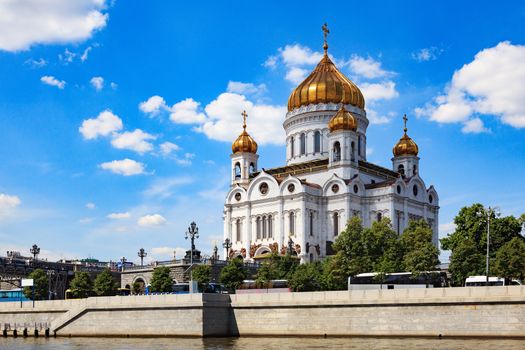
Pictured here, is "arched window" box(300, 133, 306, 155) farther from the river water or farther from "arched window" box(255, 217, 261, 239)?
the river water

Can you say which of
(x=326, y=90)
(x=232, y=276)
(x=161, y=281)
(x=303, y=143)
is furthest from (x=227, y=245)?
(x=326, y=90)

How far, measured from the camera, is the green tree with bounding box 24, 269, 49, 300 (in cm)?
7694

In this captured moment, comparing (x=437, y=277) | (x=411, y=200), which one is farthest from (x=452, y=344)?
(x=411, y=200)

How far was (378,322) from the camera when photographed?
46125 mm

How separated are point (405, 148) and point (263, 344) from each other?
55126 millimetres

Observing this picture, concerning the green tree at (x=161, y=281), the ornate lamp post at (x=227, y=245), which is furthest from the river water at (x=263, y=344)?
the ornate lamp post at (x=227, y=245)

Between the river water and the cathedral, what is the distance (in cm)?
3236

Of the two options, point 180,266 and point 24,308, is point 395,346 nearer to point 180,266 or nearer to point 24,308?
point 24,308

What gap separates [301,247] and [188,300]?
34.3 metres

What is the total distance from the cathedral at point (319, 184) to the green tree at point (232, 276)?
888 centimetres

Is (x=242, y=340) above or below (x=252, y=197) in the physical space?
below

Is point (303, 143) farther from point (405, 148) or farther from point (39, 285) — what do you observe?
point (39, 285)

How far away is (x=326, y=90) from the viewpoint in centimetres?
9250

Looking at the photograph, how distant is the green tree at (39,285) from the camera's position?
7694 cm
